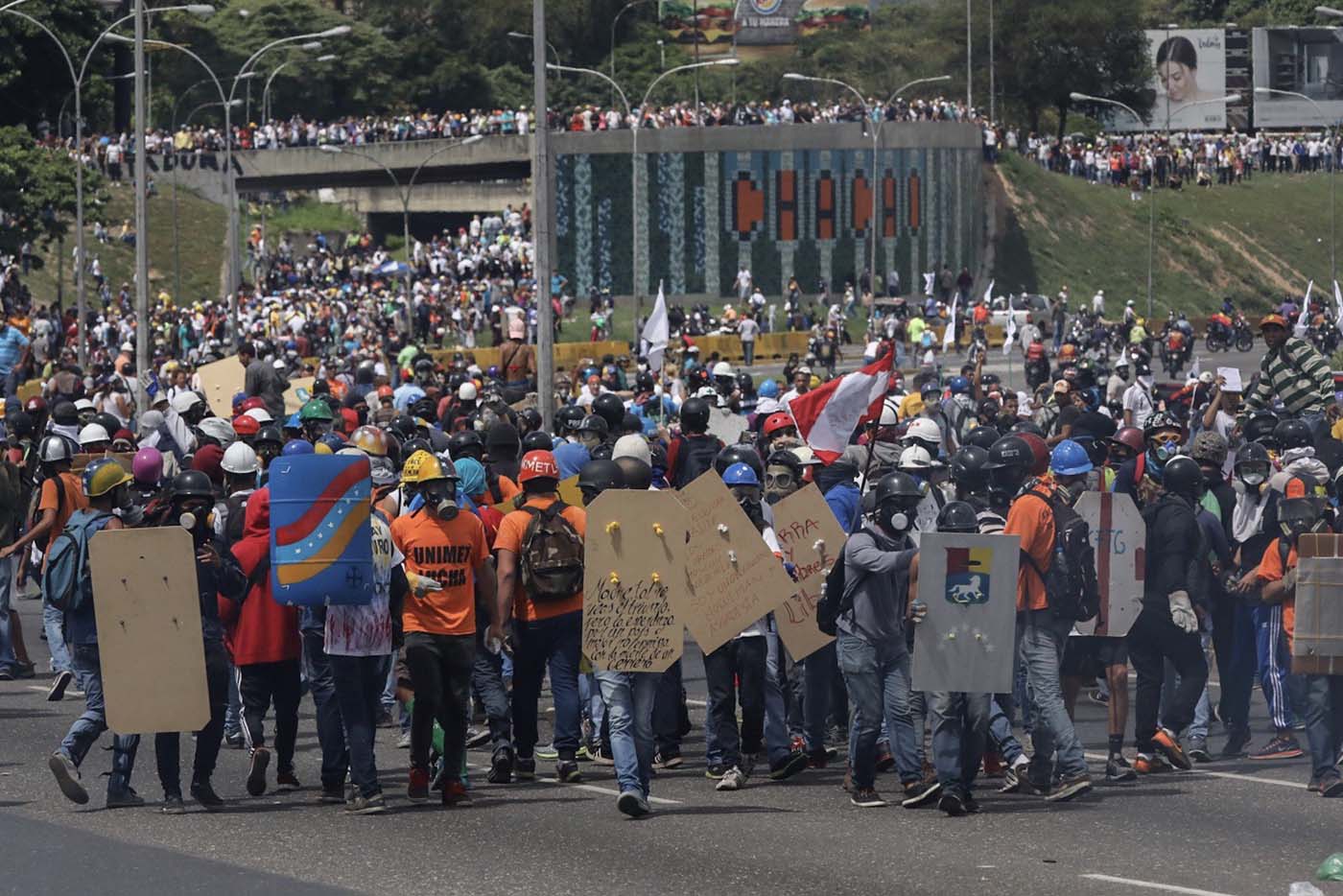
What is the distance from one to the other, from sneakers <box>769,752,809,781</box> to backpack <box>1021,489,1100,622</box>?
142cm

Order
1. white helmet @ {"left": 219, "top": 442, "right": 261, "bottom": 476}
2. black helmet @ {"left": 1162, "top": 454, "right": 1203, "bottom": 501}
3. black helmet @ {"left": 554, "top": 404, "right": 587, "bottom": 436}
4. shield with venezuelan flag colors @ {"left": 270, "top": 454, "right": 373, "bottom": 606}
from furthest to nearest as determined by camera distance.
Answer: black helmet @ {"left": 554, "top": 404, "right": 587, "bottom": 436} → black helmet @ {"left": 1162, "top": 454, "right": 1203, "bottom": 501} → white helmet @ {"left": 219, "top": 442, "right": 261, "bottom": 476} → shield with venezuelan flag colors @ {"left": 270, "top": 454, "right": 373, "bottom": 606}

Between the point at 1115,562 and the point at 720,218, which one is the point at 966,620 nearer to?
the point at 1115,562

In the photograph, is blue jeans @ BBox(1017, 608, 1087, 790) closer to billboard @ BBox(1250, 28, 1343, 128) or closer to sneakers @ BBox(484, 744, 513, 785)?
sneakers @ BBox(484, 744, 513, 785)

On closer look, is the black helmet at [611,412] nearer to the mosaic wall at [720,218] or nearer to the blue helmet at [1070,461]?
the blue helmet at [1070,461]

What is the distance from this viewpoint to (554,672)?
36.2ft

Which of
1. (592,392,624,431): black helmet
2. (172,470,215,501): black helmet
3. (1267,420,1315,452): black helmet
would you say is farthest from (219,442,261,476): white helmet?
(1267,420,1315,452): black helmet

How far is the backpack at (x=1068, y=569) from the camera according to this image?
1088cm

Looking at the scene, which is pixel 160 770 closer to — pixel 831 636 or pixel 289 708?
pixel 289 708

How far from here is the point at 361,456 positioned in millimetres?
10289

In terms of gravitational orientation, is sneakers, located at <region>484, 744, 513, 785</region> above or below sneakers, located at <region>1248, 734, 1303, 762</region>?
above

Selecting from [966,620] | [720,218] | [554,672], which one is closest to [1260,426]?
[966,620]

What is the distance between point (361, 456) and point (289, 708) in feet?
4.71

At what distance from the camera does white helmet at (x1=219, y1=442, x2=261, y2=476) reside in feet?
37.3

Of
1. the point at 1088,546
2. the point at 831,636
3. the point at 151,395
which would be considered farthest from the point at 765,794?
the point at 151,395
